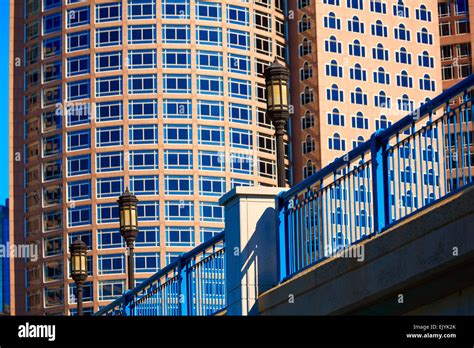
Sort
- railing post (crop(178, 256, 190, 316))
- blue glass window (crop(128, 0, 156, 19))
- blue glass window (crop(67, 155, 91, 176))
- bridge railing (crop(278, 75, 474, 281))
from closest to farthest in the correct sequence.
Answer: bridge railing (crop(278, 75, 474, 281)) → railing post (crop(178, 256, 190, 316)) → blue glass window (crop(67, 155, 91, 176)) → blue glass window (crop(128, 0, 156, 19))

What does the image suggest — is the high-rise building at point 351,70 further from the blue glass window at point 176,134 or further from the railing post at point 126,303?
the railing post at point 126,303

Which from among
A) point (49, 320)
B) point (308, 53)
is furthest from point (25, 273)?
point (49, 320)

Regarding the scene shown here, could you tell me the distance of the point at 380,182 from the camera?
49.6ft

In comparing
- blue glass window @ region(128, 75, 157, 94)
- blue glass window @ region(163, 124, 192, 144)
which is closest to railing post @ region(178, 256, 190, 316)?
blue glass window @ region(163, 124, 192, 144)

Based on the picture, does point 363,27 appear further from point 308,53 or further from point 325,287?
point 325,287

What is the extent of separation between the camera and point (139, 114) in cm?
13988

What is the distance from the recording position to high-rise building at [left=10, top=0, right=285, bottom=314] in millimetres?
135875

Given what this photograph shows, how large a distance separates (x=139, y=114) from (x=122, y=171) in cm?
640

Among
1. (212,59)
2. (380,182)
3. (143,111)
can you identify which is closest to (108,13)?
(143,111)

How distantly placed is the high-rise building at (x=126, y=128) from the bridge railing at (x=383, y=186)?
11653 cm

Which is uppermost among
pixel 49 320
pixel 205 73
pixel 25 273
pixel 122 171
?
pixel 205 73

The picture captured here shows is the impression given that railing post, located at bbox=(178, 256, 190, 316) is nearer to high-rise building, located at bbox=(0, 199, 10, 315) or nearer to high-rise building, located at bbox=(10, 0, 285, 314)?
high-rise building, located at bbox=(10, 0, 285, 314)

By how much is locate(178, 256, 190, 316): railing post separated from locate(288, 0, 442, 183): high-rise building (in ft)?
393

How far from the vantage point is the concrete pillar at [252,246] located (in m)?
17.1
